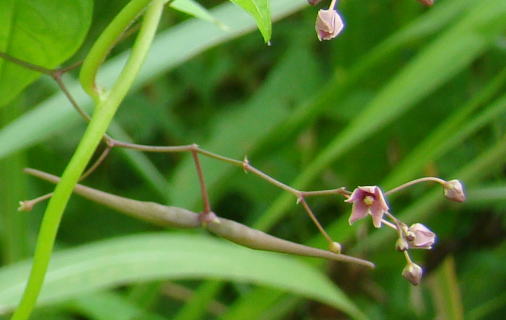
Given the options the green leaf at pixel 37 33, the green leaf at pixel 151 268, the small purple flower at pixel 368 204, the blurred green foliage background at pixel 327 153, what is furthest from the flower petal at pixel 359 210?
the blurred green foliage background at pixel 327 153

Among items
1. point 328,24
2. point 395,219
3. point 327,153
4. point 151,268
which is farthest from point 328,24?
point 327,153

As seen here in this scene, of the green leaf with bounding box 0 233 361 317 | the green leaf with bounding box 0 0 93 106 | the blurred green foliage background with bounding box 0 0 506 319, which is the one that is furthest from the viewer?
the blurred green foliage background with bounding box 0 0 506 319

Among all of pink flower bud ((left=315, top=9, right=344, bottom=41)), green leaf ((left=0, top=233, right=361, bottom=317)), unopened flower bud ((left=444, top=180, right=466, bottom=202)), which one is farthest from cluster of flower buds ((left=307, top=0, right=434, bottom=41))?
green leaf ((left=0, top=233, right=361, bottom=317))

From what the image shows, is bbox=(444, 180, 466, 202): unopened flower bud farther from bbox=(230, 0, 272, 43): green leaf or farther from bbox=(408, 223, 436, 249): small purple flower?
bbox=(230, 0, 272, 43): green leaf

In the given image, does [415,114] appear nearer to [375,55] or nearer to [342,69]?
[342,69]

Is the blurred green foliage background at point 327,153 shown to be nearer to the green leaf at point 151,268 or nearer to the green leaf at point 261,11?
the green leaf at point 151,268
